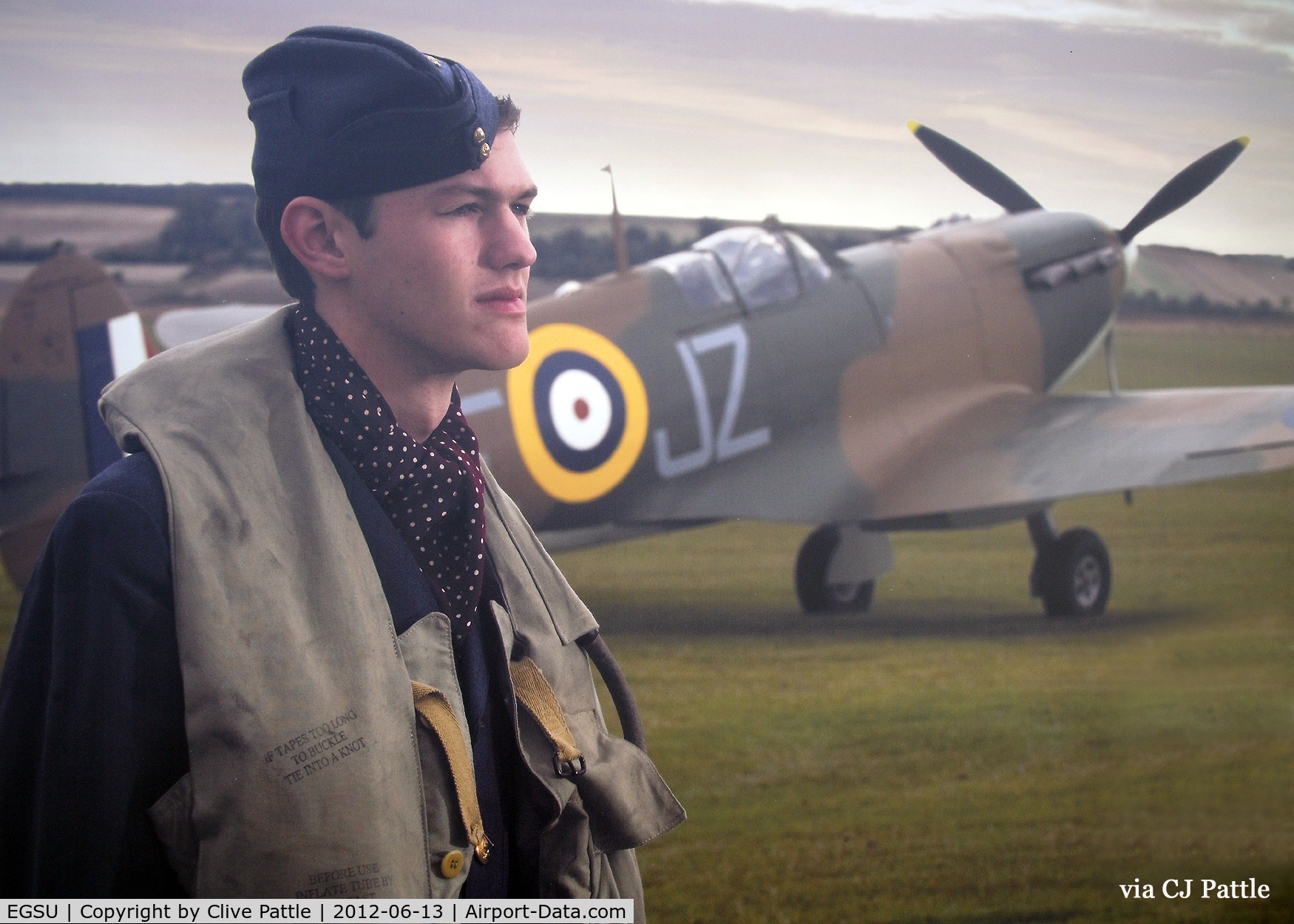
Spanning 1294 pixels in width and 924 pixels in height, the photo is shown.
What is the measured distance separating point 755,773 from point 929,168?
1562 mm

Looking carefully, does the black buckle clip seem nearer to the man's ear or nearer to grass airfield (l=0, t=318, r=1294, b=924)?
the man's ear

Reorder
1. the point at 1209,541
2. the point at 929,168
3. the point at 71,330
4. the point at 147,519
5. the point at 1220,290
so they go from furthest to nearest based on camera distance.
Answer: the point at 1209,541 < the point at 1220,290 < the point at 929,168 < the point at 71,330 < the point at 147,519

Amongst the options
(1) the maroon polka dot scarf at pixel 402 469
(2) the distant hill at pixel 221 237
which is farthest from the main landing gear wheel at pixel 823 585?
(1) the maroon polka dot scarf at pixel 402 469

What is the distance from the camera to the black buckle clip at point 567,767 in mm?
1192

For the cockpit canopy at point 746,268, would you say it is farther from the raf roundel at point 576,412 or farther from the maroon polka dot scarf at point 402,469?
the maroon polka dot scarf at point 402,469

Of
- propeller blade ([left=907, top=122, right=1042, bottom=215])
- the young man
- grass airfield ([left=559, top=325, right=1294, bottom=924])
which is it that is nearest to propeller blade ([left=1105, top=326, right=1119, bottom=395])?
grass airfield ([left=559, top=325, right=1294, bottom=924])

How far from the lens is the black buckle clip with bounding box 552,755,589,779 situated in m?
1.19

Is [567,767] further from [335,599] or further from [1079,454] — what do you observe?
[1079,454]

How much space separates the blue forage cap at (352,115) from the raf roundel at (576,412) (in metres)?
2.12

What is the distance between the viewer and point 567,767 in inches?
47.1

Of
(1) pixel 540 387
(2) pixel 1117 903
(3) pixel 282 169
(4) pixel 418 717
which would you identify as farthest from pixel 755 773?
(3) pixel 282 169

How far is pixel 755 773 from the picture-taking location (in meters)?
2.70

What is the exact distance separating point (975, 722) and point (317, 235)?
2331 millimetres

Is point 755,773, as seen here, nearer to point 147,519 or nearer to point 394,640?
point 394,640
